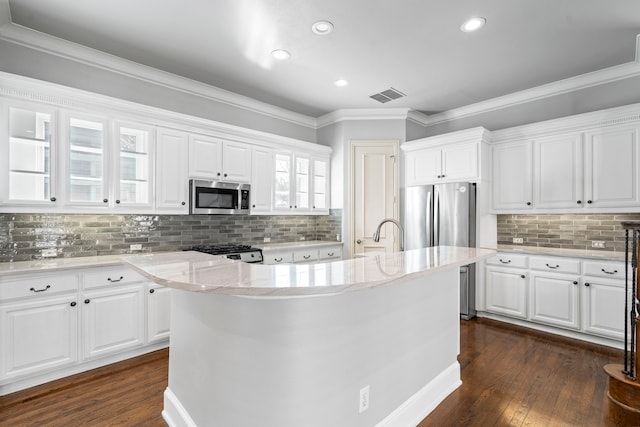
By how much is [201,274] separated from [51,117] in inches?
99.5

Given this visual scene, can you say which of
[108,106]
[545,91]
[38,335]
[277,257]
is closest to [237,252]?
[277,257]

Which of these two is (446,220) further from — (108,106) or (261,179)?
(108,106)

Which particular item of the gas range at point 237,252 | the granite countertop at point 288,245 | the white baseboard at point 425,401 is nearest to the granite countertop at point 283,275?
the white baseboard at point 425,401

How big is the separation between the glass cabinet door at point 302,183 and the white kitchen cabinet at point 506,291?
2693 millimetres

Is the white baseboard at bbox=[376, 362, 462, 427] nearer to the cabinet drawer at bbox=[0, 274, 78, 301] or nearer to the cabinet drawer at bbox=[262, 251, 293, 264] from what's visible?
the cabinet drawer at bbox=[262, 251, 293, 264]

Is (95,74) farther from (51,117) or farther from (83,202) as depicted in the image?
(83,202)

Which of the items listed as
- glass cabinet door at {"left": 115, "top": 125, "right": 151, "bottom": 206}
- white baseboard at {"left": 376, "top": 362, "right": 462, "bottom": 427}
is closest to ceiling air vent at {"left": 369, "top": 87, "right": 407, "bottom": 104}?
glass cabinet door at {"left": 115, "top": 125, "right": 151, "bottom": 206}

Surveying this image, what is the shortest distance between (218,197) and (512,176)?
3764 millimetres

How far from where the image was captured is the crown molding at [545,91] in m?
3.55

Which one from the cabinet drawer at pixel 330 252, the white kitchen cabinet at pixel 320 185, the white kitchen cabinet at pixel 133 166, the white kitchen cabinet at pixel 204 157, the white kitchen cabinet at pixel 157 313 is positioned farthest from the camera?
the white kitchen cabinet at pixel 320 185

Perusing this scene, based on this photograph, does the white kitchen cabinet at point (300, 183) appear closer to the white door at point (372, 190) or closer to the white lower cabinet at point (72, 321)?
the white door at point (372, 190)

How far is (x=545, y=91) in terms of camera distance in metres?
4.08

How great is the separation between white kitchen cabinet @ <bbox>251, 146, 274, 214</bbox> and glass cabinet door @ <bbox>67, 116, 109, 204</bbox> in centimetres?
167

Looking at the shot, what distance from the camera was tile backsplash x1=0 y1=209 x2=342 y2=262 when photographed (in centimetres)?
282
